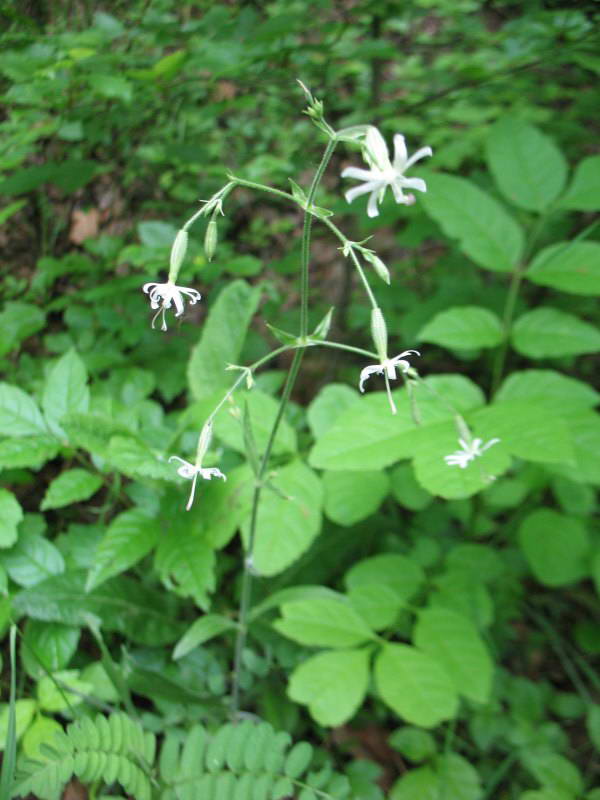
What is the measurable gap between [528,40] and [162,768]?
267 cm

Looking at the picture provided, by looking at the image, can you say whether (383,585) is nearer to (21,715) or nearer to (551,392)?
(551,392)

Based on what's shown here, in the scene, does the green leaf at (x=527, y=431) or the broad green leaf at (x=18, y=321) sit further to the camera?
the broad green leaf at (x=18, y=321)

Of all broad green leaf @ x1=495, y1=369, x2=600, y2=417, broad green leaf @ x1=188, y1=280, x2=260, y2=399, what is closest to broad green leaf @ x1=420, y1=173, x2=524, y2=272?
broad green leaf @ x1=495, y1=369, x2=600, y2=417

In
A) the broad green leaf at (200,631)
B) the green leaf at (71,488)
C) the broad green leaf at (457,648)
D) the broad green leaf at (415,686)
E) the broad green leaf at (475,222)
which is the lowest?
the broad green leaf at (457,648)

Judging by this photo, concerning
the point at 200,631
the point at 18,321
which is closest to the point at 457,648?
the point at 200,631

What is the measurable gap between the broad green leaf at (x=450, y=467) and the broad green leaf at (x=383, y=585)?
58 cm

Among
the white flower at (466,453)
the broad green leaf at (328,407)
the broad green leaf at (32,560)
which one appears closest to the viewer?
the white flower at (466,453)

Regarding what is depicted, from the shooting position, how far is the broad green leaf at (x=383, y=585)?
174 centimetres

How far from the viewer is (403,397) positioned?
164 centimetres

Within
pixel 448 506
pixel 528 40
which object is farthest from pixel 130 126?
pixel 448 506


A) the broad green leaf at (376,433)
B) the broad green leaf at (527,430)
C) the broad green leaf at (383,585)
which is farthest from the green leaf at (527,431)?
the broad green leaf at (383,585)

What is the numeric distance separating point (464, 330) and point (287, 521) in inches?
32.4

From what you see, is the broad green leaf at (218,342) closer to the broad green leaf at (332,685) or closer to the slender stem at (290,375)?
the slender stem at (290,375)

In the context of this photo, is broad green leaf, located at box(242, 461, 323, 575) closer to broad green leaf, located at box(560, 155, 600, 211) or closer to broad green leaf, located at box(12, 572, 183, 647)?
broad green leaf, located at box(12, 572, 183, 647)
